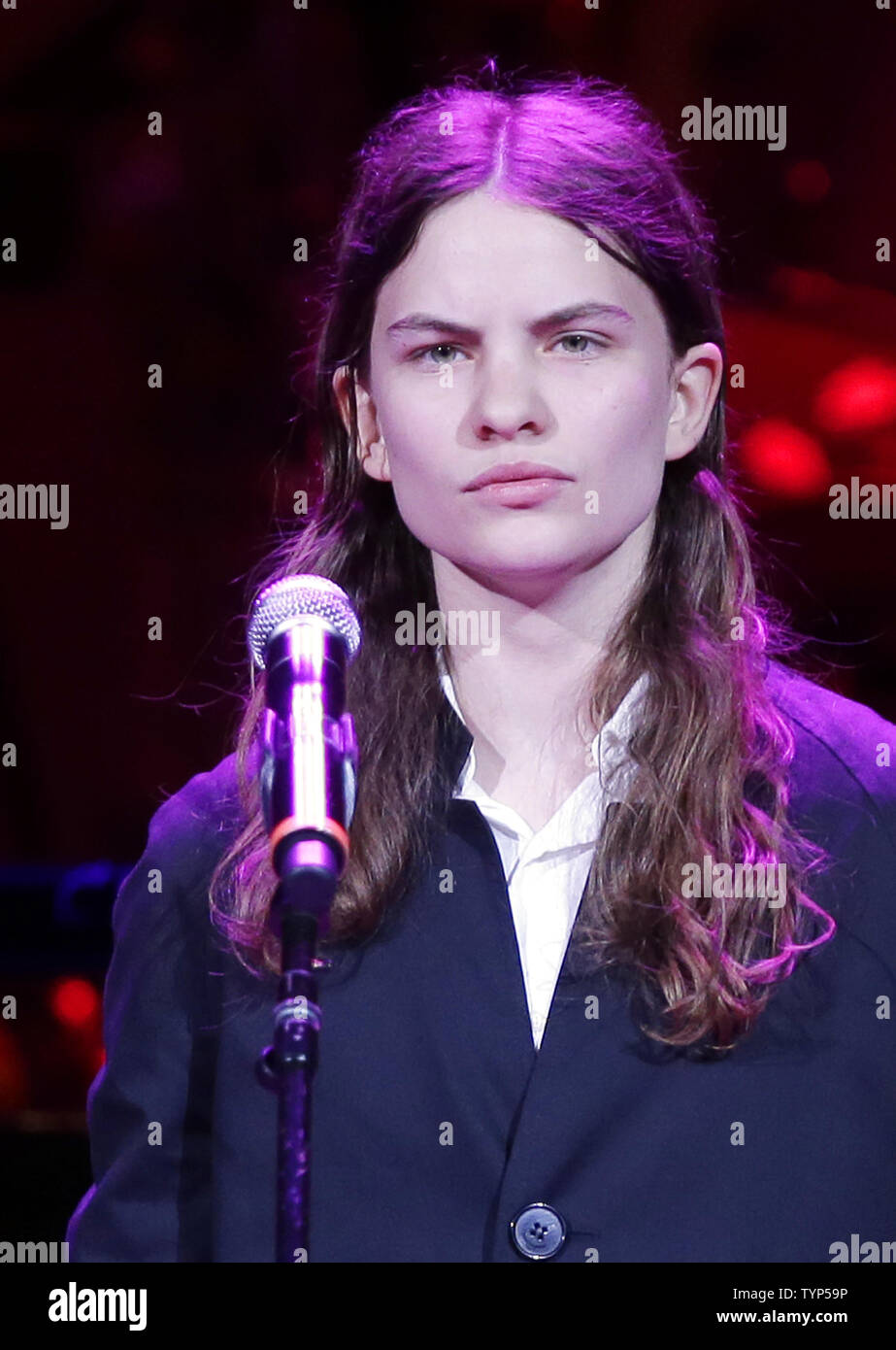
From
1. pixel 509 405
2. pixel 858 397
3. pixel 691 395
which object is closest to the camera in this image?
pixel 509 405

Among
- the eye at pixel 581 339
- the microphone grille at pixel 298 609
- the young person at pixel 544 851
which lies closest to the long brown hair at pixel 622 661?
the young person at pixel 544 851

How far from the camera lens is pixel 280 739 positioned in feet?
4.33

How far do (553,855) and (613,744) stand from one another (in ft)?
0.46

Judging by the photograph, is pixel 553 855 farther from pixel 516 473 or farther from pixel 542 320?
pixel 542 320

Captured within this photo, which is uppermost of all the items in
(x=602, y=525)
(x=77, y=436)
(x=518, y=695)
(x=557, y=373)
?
(x=77, y=436)

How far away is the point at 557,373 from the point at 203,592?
1523 millimetres

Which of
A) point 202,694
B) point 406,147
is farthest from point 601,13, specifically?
point 202,694

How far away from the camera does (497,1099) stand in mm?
1791

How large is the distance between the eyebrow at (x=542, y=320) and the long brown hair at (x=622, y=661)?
0.07 metres

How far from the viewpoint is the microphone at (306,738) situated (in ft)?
4.10

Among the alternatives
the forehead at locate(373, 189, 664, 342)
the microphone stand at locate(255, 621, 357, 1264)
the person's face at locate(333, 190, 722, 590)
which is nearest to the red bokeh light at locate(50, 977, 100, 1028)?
the person's face at locate(333, 190, 722, 590)

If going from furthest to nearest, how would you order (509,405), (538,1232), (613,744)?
(613,744), (509,405), (538,1232)

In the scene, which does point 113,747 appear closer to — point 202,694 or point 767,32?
point 202,694

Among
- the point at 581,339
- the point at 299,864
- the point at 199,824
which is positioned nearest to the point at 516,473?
the point at 581,339
